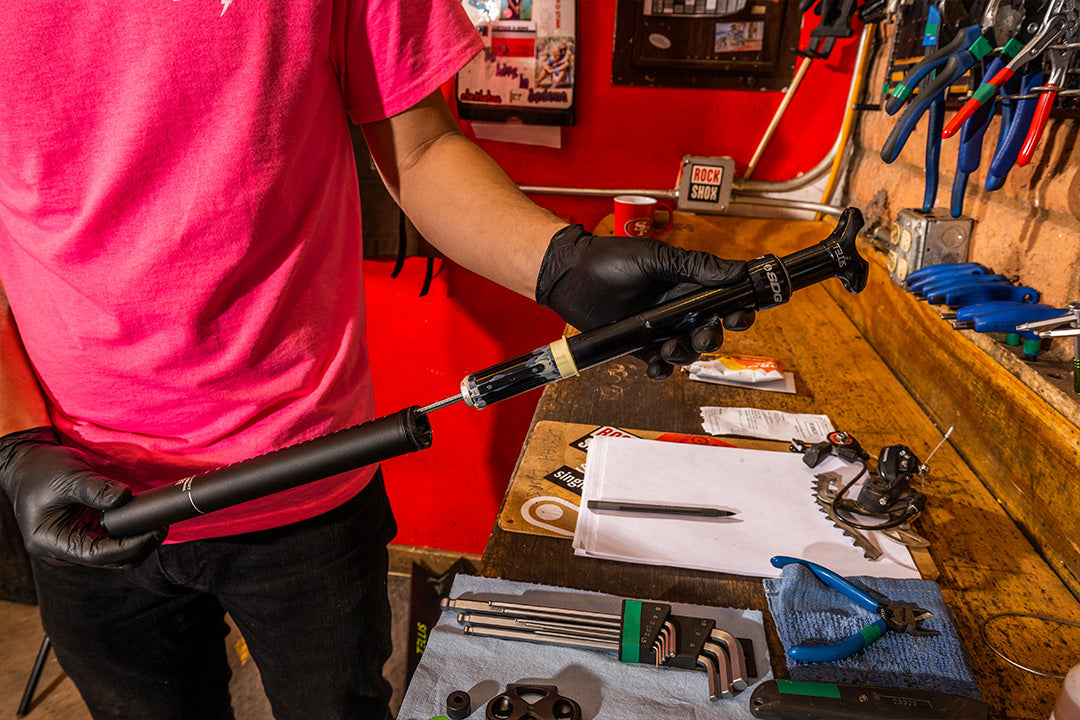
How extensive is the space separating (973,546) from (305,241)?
2.75 feet

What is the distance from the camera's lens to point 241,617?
798 mm

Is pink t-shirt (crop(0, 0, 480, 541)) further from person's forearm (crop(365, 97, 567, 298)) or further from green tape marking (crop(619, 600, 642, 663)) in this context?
green tape marking (crop(619, 600, 642, 663))

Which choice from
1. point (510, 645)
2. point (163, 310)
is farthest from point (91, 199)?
point (510, 645)

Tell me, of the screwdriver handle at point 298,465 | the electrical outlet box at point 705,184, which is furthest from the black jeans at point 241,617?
the electrical outlet box at point 705,184

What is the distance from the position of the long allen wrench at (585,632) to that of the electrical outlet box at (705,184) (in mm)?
1211

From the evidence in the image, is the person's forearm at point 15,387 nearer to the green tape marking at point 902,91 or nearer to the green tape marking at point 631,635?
the green tape marking at point 631,635

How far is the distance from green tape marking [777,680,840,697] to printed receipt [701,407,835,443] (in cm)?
45

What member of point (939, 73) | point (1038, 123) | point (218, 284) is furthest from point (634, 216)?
point (218, 284)

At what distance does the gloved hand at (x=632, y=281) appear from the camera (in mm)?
587

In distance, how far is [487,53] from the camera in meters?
1.61

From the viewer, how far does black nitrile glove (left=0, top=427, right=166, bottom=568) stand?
2.12ft

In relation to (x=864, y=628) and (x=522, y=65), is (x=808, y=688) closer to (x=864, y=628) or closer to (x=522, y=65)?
(x=864, y=628)

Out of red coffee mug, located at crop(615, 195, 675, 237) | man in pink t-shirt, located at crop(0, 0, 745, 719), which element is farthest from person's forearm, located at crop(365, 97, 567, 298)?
red coffee mug, located at crop(615, 195, 675, 237)

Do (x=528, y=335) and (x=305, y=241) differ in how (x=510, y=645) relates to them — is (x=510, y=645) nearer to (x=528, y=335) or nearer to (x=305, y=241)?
(x=305, y=241)
